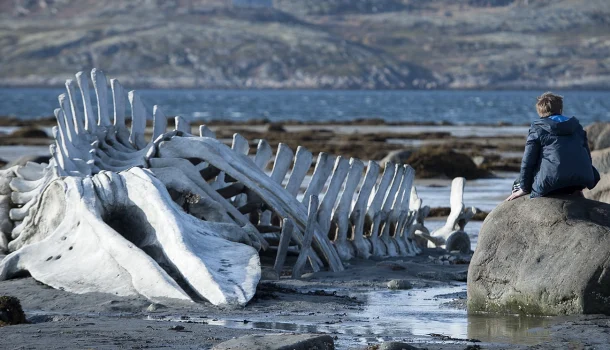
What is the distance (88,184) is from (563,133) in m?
3.68

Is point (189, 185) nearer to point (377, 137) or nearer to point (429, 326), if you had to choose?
point (429, 326)

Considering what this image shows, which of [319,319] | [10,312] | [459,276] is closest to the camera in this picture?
[10,312]

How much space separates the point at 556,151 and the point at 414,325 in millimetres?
1657

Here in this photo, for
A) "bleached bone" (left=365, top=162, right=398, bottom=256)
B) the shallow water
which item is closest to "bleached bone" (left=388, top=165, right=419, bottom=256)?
"bleached bone" (left=365, top=162, right=398, bottom=256)

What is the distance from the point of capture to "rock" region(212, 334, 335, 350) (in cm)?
603

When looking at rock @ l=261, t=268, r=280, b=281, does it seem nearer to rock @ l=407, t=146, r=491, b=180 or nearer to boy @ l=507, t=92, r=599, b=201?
boy @ l=507, t=92, r=599, b=201

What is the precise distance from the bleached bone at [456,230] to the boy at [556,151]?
453 cm

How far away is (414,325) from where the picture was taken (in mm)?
7773

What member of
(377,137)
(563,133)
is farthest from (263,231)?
(377,137)

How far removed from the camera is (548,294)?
7938 mm

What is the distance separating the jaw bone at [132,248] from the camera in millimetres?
7902

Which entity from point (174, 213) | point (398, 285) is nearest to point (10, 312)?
point (174, 213)

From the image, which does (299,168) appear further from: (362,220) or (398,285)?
(398,285)

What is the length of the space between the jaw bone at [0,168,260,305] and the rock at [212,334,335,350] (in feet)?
4.72
